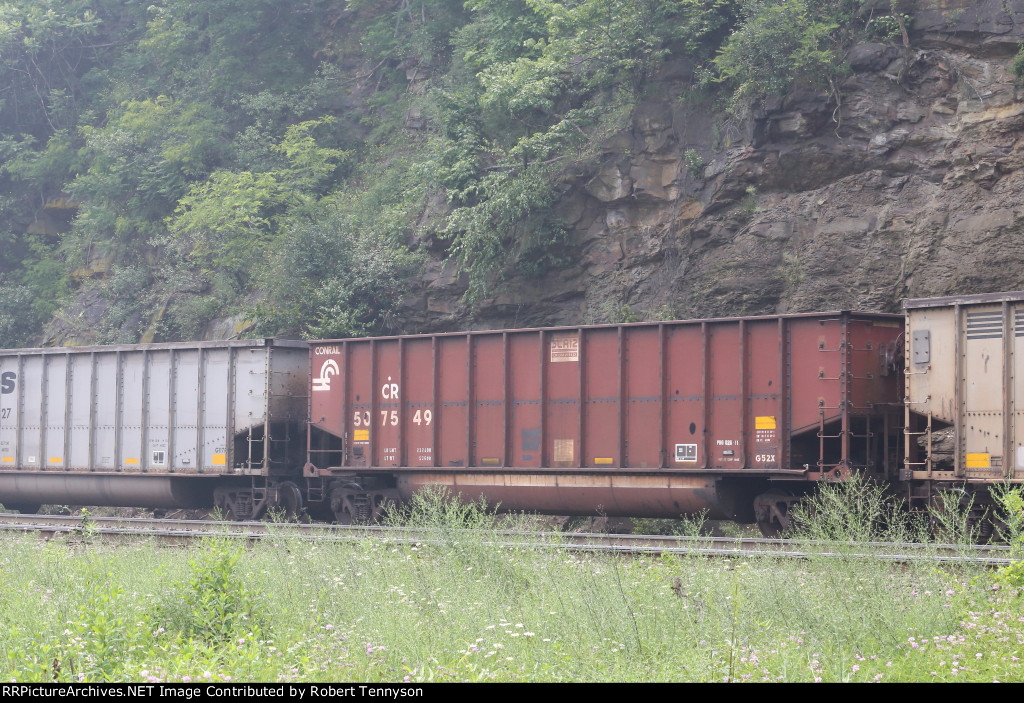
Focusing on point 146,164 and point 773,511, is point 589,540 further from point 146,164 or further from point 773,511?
point 146,164

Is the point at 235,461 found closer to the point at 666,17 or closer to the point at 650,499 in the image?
the point at 650,499

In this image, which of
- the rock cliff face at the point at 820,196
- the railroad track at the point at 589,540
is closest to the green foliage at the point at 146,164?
the rock cliff face at the point at 820,196

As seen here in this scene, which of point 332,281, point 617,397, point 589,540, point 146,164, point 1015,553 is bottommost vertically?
point 589,540

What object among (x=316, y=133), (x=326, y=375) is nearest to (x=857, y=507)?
(x=326, y=375)

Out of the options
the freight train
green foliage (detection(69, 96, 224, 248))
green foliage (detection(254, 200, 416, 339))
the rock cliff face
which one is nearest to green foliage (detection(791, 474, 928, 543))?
the freight train

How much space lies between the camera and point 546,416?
17453mm

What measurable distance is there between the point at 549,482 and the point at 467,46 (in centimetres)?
2116

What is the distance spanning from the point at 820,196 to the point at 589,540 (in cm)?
1205

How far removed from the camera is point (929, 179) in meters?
22.4

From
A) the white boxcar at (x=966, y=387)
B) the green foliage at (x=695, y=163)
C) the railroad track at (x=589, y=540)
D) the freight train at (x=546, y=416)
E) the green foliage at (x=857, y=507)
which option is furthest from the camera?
the green foliage at (x=695, y=163)

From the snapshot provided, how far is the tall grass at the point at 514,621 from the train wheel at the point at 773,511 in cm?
533

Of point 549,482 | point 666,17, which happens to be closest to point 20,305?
point 666,17

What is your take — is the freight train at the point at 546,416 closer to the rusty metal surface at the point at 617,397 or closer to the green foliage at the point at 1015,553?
the rusty metal surface at the point at 617,397

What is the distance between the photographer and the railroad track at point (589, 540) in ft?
30.6
